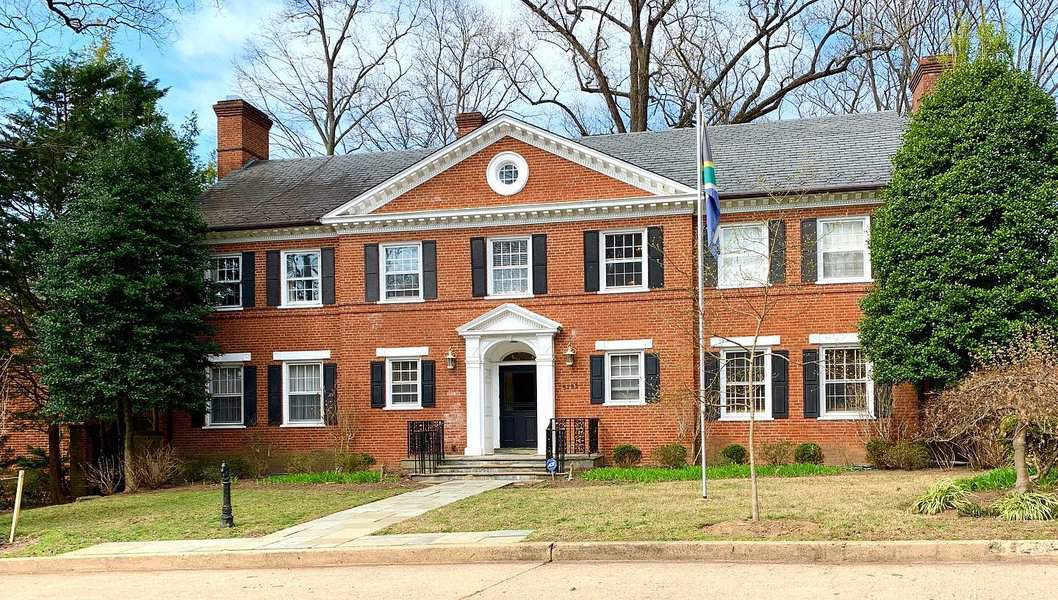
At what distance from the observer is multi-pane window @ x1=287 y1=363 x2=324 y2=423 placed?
25078mm

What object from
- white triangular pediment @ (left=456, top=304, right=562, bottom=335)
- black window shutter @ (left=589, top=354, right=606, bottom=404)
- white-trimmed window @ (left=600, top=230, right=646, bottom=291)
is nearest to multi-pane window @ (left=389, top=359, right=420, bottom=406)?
white triangular pediment @ (left=456, top=304, right=562, bottom=335)

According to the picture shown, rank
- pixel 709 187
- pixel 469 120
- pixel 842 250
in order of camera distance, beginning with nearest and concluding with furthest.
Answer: pixel 709 187
pixel 842 250
pixel 469 120

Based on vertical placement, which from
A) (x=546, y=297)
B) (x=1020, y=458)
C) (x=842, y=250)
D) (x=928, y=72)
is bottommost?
(x=1020, y=458)

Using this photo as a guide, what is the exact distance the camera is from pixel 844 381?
2217cm

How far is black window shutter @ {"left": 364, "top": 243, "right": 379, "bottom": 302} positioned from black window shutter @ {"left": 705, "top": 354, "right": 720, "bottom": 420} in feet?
24.6

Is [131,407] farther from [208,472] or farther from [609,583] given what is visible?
[609,583]

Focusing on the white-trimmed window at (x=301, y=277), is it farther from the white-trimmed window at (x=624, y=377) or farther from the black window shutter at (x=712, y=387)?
the black window shutter at (x=712, y=387)

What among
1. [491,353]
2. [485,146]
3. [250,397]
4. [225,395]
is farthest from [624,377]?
[225,395]

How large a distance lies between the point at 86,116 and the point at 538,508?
16413mm

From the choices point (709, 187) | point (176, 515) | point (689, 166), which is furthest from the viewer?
point (689, 166)

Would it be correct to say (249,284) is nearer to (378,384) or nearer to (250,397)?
(250,397)

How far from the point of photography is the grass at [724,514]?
1132 cm

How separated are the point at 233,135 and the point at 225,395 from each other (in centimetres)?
798

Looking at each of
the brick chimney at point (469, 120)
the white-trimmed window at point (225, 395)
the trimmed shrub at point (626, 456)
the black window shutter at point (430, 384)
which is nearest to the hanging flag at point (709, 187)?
the trimmed shrub at point (626, 456)
